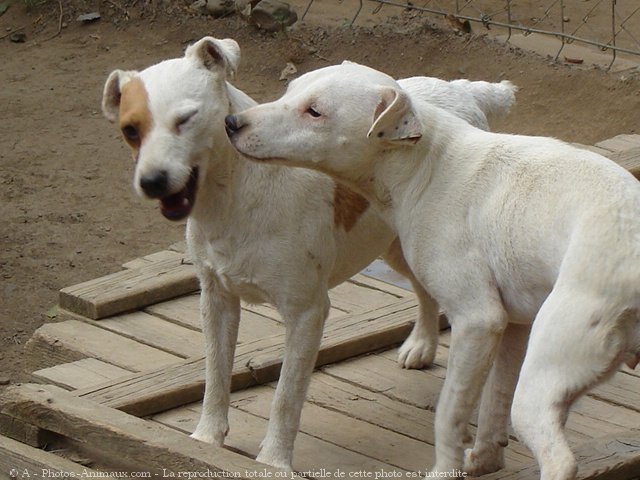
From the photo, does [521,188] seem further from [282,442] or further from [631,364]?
[282,442]

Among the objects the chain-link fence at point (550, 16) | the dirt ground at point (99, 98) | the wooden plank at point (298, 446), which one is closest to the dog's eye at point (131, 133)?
the wooden plank at point (298, 446)

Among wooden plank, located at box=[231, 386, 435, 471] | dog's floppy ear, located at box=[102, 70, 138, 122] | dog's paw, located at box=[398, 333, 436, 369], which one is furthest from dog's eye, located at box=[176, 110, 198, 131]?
dog's paw, located at box=[398, 333, 436, 369]

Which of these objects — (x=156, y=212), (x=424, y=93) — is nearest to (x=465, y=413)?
(x=424, y=93)

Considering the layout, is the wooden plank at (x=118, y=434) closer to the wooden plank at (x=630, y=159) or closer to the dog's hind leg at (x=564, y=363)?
the dog's hind leg at (x=564, y=363)

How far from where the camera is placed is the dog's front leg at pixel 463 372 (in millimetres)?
3818

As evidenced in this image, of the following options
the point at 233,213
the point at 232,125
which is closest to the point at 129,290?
the point at 233,213

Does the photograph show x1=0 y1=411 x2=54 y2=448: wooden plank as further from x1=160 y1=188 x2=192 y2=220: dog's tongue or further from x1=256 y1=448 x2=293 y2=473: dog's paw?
x1=160 y1=188 x2=192 y2=220: dog's tongue

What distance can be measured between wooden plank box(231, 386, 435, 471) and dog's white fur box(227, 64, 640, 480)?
48 cm

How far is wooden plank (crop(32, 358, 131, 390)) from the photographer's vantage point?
5168 millimetres

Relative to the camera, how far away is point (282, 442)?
14.3 ft

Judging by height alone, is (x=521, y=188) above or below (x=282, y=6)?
above

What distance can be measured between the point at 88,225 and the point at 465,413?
15.2ft

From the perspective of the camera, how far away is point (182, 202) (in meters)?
4.12

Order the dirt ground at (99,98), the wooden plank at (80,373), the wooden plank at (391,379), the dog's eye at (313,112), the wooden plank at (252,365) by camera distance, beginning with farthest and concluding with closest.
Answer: the dirt ground at (99,98)
the wooden plank at (80,373)
the wooden plank at (391,379)
the wooden plank at (252,365)
the dog's eye at (313,112)
